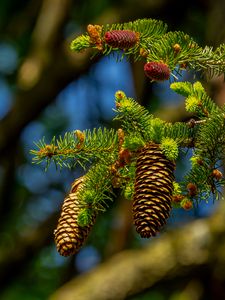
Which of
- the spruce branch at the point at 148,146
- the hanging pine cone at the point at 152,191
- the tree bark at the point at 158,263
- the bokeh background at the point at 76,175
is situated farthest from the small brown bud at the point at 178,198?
the tree bark at the point at 158,263

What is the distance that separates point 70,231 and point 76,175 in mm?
3107

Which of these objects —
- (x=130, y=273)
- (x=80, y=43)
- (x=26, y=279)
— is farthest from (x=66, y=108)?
(x=80, y=43)

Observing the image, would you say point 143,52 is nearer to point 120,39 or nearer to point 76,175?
point 120,39

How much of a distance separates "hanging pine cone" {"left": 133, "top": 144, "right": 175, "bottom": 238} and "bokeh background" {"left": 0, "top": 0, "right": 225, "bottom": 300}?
215 cm

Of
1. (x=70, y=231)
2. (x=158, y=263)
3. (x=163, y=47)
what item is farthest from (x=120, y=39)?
(x=158, y=263)

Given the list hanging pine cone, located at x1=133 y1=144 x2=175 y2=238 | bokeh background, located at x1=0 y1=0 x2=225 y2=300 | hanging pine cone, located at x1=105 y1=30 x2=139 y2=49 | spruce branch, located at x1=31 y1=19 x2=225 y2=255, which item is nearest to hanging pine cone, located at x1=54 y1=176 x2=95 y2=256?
spruce branch, located at x1=31 y1=19 x2=225 y2=255

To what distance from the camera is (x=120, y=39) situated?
4.33ft

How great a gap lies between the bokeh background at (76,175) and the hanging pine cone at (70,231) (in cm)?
209

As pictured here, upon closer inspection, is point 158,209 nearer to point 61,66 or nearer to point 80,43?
point 80,43

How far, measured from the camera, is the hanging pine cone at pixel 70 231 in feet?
4.28

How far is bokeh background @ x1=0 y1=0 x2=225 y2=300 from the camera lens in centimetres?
409

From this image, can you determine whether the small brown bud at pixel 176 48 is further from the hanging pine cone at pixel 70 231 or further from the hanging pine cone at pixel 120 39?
the hanging pine cone at pixel 70 231

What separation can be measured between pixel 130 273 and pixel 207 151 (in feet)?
9.45

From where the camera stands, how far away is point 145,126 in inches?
51.7
